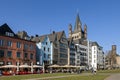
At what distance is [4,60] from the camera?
80438 millimetres

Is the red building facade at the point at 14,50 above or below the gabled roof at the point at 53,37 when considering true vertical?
below

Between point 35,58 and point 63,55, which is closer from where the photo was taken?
point 35,58

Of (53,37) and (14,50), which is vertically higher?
(53,37)

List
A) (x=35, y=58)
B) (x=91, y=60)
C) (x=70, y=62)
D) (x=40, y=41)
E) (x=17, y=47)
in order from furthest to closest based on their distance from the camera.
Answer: (x=91, y=60)
(x=70, y=62)
(x=40, y=41)
(x=35, y=58)
(x=17, y=47)

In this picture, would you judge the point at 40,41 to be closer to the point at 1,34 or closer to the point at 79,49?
the point at 1,34

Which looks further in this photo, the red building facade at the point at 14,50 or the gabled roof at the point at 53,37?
the gabled roof at the point at 53,37

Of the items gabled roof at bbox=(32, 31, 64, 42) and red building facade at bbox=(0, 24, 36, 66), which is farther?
gabled roof at bbox=(32, 31, 64, 42)

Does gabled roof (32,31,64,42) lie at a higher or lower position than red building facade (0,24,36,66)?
higher

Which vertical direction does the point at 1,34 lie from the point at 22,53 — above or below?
above

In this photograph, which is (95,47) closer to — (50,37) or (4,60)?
(50,37)

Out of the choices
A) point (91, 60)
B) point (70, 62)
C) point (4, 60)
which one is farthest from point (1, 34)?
point (91, 60)

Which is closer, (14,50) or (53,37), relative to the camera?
(14,50)

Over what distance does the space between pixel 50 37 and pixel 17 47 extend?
33.3 m

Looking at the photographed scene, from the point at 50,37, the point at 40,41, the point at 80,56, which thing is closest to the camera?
the point at 40,41
